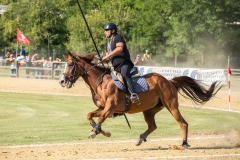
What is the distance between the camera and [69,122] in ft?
65.0

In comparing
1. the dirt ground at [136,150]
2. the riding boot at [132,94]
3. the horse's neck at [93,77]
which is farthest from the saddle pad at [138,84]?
the dirt ground at [136,150]

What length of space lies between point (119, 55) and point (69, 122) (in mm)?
6763

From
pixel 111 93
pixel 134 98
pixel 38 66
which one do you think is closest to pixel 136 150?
pixel 134 98

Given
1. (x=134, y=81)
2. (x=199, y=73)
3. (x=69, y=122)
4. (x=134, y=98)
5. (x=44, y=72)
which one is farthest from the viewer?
(x=44, y=72)

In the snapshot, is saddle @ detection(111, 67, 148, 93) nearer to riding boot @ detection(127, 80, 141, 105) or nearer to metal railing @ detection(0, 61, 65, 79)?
riding boot @ detection(127, 80, 141, 105)

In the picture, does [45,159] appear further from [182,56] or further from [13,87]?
[182,56]

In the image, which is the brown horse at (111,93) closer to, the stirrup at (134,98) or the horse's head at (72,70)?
the horse's head at (72,70)

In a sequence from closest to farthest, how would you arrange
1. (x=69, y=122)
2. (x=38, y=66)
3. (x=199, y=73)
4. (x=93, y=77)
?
(x=93, y=77) < (x=69, y=122) < (x=199, y=73) < (x=38, y=66)

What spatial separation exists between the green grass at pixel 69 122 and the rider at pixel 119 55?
9.66 ft

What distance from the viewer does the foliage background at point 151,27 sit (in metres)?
50.3

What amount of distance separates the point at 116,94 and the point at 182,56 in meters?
39.0

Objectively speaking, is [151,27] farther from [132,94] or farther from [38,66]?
[132,94]

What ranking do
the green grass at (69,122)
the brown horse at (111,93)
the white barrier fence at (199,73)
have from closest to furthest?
1. the brown horse at (111,93)
2. the green grass at (69,122)
3. the white barrier fence at (199,73)

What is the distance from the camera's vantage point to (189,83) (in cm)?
1505
